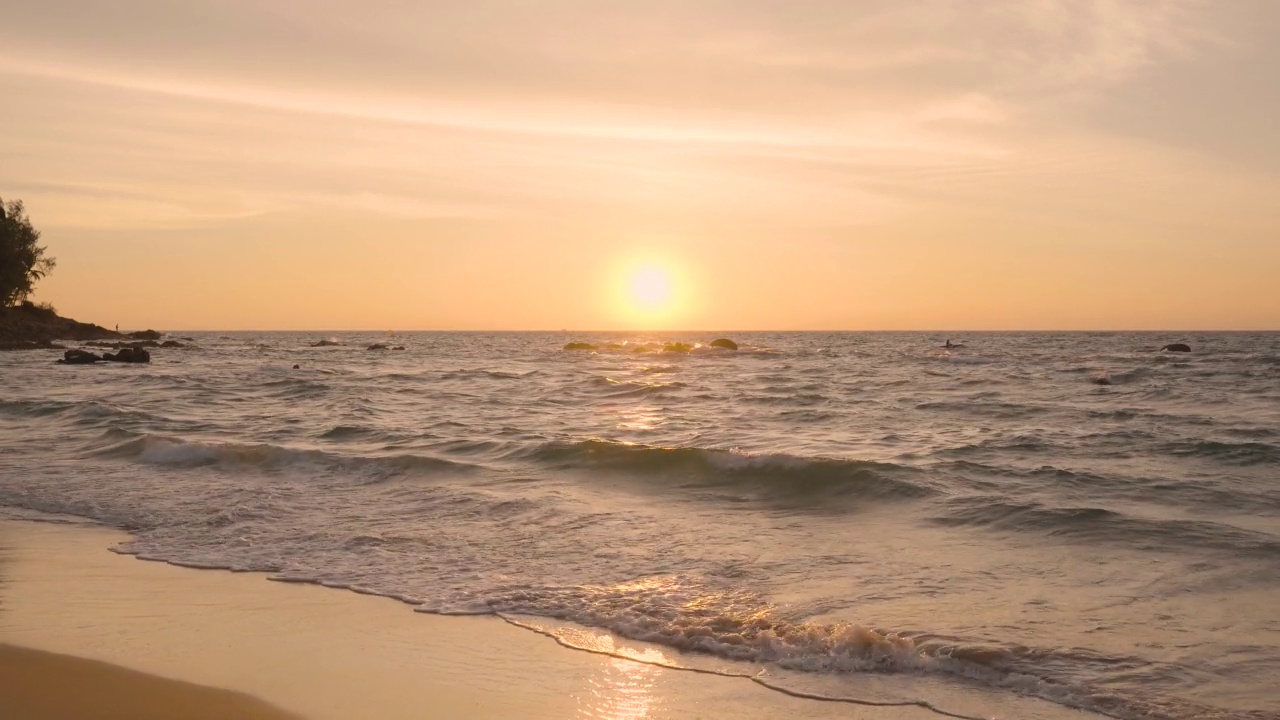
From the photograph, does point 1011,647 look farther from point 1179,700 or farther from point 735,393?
point 735,393

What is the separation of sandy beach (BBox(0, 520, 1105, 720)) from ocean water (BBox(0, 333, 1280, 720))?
49cm

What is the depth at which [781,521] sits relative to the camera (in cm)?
1209

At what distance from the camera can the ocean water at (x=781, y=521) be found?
7.13 m

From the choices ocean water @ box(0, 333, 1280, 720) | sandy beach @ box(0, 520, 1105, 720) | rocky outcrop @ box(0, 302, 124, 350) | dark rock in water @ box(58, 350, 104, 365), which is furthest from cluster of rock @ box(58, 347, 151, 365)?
sandy beach @ box(0, 520, 1105, 720)

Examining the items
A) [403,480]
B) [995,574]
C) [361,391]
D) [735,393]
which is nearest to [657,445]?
[403,480]

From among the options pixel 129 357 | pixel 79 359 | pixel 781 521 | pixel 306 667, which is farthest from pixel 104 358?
pixel 306 667

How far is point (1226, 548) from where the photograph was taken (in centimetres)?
1003

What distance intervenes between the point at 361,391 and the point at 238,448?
605 inches

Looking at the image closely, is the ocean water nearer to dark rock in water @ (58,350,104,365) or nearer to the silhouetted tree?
dark rock in water @ (58,350,104,365)

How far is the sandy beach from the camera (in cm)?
600

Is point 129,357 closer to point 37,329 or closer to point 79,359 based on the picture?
point 79,359

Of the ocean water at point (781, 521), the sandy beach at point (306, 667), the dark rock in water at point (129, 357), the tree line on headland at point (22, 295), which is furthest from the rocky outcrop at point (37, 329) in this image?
the sandy beach at point (306, 667)

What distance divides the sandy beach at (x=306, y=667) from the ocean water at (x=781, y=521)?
49 cm

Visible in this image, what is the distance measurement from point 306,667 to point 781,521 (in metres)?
6.69
